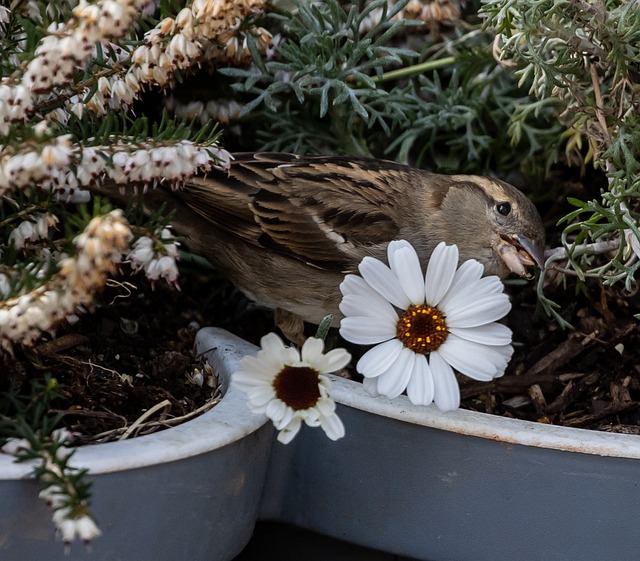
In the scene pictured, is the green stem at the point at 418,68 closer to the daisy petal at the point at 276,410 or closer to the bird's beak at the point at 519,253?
the bird's beak at the point at 519,253

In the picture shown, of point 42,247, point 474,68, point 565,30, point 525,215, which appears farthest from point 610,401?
Answer: point 42,247

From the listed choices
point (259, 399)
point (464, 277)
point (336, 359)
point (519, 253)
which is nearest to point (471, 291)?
point (464, 277)

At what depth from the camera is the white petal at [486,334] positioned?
1379 mm

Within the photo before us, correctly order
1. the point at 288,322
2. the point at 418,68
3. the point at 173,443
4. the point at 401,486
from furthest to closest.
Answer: the point at 418,68 < the point at 288,322 < the point at 401,486 < the point at 173,443

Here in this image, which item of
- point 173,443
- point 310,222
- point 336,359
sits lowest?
point 310,222

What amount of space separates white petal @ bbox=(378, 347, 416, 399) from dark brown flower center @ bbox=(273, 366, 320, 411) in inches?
4.0

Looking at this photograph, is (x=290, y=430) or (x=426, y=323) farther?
(x=426, y=323)

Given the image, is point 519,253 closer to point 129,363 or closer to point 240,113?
point 240,113

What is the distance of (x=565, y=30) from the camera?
1679 millimetres

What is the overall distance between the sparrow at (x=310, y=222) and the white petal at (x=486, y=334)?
0.53m

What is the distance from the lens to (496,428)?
4.69ft

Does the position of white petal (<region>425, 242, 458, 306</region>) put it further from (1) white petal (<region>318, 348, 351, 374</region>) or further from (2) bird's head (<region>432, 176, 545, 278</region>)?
(2) bird's head (<region>432, 176, 545, 278</region>)

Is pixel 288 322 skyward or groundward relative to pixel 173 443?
groundward

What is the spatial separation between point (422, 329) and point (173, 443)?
39cm
